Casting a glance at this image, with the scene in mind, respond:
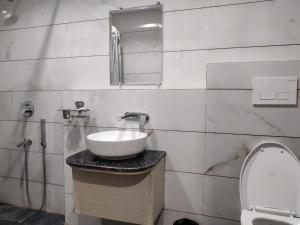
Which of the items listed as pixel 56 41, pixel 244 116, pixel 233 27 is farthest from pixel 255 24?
pixel 56 41

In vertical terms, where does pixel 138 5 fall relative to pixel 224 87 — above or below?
above

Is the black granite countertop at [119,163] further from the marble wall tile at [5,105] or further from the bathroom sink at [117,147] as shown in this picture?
the marble wall tile at [5,105]

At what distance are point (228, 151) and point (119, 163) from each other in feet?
2.36

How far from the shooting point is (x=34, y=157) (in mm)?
2178

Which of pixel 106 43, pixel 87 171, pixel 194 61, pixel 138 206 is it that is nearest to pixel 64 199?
pixel 87 171

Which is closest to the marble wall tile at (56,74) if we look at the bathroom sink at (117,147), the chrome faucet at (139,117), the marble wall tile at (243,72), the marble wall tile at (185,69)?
the chrome faucet at (139,117)

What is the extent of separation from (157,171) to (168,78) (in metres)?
0.67

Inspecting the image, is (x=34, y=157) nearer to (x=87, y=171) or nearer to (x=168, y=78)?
(x=87, y=171)

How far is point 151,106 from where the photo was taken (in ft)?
5.50

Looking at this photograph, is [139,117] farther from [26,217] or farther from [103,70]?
[26,217]

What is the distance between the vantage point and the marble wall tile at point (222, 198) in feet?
5.01

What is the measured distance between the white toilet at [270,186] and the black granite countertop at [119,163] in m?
0.58

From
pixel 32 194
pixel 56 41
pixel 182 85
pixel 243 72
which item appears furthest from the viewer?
pixel 32 194

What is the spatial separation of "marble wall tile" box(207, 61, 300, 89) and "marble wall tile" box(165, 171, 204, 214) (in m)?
0.67
